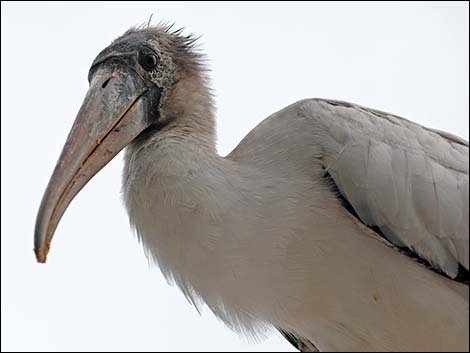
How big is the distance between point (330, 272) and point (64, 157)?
4.48 feet

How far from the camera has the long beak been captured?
157 inches

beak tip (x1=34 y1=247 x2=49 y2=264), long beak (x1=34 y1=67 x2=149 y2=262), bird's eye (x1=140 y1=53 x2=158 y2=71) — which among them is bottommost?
beak tip (x1=34 y1=247 x2=49 y2=264)

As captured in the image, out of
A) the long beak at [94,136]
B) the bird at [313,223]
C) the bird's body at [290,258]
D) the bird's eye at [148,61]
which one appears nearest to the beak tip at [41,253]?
the long beak at [94,136]

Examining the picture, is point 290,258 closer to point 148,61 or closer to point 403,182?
point 403,182

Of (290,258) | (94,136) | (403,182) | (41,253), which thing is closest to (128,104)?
(94,136)

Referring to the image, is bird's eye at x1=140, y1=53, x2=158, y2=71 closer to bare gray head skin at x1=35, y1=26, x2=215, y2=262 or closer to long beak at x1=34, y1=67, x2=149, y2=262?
bare gray head skin at x1=35, y1=26, x2=215, y2=262

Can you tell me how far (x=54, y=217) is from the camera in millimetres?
3994

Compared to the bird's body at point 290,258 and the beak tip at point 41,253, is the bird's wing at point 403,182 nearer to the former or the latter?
the bird's body at point 290,258

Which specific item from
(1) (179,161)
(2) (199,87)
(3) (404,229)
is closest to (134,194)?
(1) (179,161)

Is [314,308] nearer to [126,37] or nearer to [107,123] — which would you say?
[107,123]

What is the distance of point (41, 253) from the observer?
12.7 ft

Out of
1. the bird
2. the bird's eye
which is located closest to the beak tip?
the bird

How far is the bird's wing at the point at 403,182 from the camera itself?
4203 millimetres

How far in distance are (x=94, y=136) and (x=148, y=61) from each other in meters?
0.71
